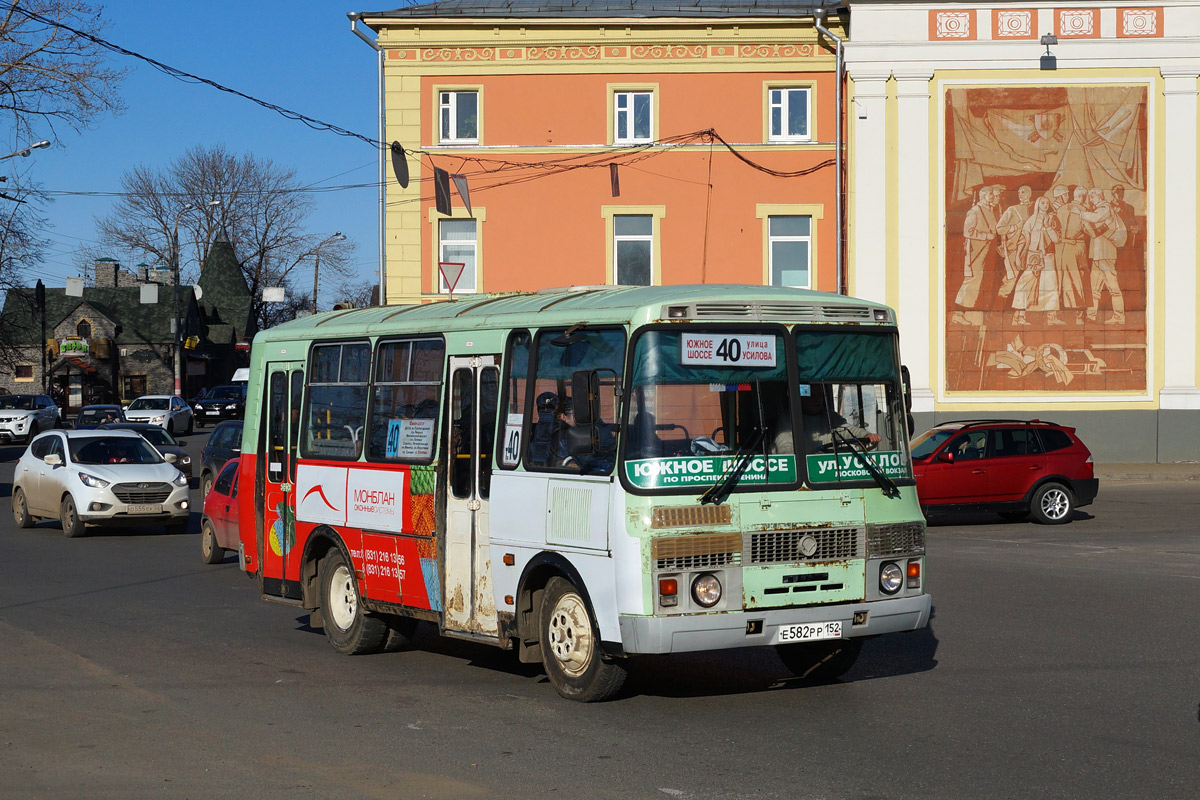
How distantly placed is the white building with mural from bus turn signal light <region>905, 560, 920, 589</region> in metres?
24.0

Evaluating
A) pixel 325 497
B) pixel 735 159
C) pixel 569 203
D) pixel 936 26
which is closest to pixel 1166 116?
pixel 936 26

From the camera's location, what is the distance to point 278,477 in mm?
11734

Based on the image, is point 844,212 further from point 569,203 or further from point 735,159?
point 569,203

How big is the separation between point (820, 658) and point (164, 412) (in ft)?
158

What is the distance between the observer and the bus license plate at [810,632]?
8.12 m

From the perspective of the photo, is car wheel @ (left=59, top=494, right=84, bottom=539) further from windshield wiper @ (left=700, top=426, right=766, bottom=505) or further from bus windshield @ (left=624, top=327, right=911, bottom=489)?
windshield wiper @ (left=700, top=426, right=766, bottom=505)

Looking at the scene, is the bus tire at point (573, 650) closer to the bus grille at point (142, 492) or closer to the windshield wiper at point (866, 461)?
the windshield wiper at point (866, 461)

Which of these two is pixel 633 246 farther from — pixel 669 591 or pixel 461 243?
pixel 669 591

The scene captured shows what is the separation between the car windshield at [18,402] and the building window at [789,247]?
31.9m

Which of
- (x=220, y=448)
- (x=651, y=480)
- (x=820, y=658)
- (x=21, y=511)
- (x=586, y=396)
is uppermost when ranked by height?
(x=586, y=396)

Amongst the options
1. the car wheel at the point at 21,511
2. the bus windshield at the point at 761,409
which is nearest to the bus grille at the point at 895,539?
the bus windshield at the point at 761,409

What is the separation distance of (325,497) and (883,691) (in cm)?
466

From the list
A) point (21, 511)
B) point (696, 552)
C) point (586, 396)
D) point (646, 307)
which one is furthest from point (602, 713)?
point (21, 511)

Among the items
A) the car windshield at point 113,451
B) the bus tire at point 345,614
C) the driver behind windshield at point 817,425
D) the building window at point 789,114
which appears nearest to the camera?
the driver behind windshield at point 817,425
